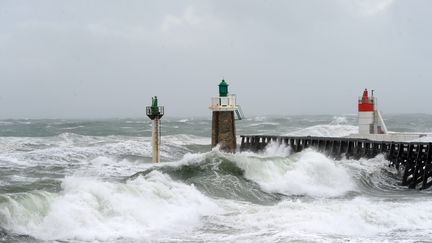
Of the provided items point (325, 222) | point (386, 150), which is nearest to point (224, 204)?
point (325, 222)

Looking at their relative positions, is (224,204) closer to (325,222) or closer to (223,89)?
(325,222)

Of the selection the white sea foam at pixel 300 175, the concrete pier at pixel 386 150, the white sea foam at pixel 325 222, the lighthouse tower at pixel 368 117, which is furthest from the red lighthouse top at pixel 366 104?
the white sea foam at pixel 325 222

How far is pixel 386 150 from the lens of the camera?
1909 cm

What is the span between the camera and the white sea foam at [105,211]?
9.20 meters

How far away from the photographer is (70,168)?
20.3 m

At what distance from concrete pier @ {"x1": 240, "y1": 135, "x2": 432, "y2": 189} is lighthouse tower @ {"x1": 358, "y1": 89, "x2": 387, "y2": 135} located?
3014mm

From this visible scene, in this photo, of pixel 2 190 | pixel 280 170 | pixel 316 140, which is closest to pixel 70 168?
pixel 2 190

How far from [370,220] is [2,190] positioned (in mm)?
8837

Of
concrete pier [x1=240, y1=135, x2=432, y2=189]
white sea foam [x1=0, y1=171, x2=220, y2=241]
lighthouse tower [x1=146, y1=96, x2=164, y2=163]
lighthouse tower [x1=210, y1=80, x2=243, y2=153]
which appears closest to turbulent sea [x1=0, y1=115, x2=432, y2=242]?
white sea foam [x1=0, y1=171, x2=220, y2=241]

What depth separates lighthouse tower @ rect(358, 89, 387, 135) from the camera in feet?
77.9

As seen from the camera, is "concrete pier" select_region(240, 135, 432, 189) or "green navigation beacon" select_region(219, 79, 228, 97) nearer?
"concrete pier" select_region(240, 135, 432, 189)

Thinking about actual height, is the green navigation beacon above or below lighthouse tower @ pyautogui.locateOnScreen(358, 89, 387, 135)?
above

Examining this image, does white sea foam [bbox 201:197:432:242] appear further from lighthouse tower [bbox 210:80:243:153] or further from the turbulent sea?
lighthouse tower [bbox 210:80:243:153]

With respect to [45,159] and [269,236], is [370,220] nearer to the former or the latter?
[269,236]
